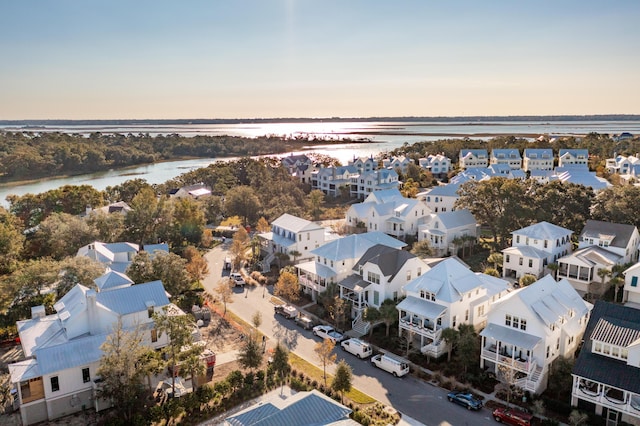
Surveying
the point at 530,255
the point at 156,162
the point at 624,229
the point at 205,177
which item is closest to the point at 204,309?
the point at 530,255

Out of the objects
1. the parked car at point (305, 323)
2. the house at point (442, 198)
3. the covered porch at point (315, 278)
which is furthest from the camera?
the house at point (442, 198)

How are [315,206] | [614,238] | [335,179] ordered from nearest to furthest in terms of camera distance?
[614,238] → [315,206] → [335,179]

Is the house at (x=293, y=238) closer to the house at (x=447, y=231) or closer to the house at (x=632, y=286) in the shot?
the house at (x=447, y=231)

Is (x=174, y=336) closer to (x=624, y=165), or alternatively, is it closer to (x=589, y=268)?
(x=589, y=268)

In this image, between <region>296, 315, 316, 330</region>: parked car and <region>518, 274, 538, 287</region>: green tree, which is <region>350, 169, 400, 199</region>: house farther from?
<region>296, 315, 316, 330</region>: parked car

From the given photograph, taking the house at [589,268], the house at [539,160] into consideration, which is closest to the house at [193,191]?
the house at [589,268]

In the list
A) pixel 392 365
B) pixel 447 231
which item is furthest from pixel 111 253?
pixel 447 231

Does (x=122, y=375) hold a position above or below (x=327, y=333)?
above

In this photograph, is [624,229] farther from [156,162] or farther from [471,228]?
[156,162]
